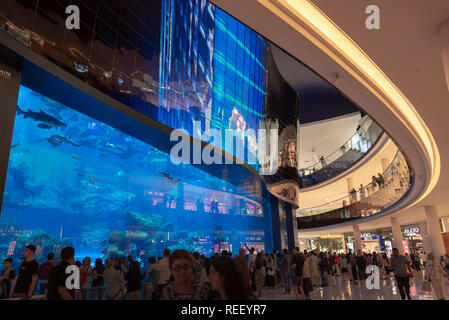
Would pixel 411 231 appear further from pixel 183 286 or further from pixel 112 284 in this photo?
pixel 183 286

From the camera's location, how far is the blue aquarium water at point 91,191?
1406 cm

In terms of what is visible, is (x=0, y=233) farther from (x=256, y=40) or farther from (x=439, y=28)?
(x=256, y=40)

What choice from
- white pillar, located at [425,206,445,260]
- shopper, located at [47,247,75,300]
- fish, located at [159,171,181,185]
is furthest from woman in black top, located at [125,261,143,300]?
white pillar, located at [425,206,445,260]

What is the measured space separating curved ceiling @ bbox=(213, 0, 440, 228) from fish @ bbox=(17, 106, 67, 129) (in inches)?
510

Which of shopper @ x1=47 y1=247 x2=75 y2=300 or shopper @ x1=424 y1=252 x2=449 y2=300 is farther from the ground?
shopper @ x1=47 y1=247 x2=75 y2=300

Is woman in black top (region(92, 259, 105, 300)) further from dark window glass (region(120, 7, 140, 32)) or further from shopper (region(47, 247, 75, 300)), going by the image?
dark window glass (region(120, 7, 140, 32))

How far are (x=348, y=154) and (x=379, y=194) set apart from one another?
8511 mm

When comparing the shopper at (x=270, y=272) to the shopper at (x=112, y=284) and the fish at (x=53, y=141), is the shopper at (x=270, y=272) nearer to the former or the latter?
the shopper at (x=112, y=284)

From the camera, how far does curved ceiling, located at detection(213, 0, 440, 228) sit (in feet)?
13.1

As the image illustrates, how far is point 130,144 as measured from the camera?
667 inches

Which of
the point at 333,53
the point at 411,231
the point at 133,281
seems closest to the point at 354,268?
the point at 133,281

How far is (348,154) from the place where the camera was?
1051 inches

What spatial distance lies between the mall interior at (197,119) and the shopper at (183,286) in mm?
3313
